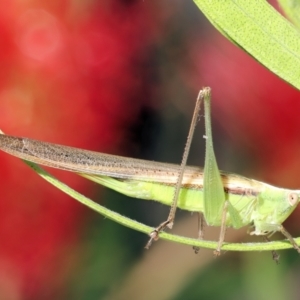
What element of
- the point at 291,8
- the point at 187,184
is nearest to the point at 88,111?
the point at 187,184

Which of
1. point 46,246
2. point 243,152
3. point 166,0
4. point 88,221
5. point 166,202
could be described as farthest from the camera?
point 166,0

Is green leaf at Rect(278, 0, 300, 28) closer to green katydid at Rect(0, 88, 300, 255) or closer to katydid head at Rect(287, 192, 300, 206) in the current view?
green katydid at Rect(0, 88, 300, 255)

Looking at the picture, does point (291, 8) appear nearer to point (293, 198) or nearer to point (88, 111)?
point (293, 198)

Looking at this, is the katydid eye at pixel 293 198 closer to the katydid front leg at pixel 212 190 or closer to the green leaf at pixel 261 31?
the katydid front leg at pixel 212 190

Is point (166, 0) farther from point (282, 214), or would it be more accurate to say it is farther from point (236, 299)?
point (282, 214)

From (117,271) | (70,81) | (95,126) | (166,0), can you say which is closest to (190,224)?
(117,271)

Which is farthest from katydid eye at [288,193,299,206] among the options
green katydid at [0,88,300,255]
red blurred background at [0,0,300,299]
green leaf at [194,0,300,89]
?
red blurred background at [0,0,300,299]
